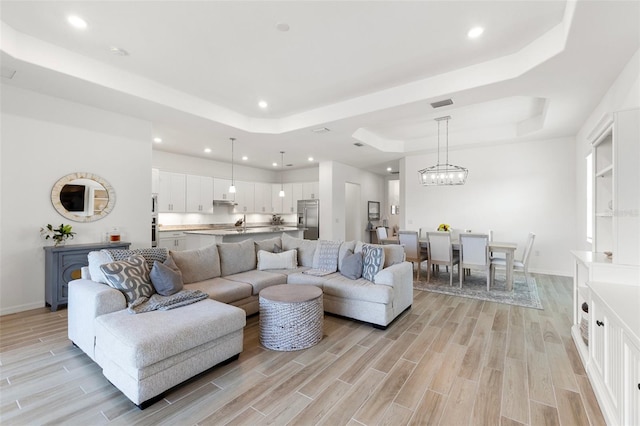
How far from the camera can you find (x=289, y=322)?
8.87 ft

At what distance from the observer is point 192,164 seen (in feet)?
25.3

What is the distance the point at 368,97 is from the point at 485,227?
4.25 m

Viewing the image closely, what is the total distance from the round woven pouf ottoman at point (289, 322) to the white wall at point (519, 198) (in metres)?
5.17

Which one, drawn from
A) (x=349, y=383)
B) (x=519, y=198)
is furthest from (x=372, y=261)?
(x=519, y=198)

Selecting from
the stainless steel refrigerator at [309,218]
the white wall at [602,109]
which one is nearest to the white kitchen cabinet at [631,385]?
the white wall at [602,109]

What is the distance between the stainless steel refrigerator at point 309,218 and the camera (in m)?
8.55

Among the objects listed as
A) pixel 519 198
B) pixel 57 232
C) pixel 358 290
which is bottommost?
pixel 358 290

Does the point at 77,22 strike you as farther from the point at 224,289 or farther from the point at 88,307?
the point at 224,289

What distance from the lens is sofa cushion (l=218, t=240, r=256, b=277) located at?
12.9 feet

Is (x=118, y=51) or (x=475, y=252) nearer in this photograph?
(x=118, y=51)

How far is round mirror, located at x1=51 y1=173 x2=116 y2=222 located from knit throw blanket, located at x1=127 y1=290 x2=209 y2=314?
223 cm

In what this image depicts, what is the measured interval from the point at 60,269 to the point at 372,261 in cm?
399

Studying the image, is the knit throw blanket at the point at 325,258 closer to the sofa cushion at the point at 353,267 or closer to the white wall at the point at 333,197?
the sofa cushion at the point at 353,267

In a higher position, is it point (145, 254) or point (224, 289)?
point (145, 254)
